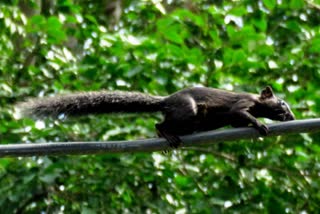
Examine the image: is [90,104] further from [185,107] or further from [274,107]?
[274,107]

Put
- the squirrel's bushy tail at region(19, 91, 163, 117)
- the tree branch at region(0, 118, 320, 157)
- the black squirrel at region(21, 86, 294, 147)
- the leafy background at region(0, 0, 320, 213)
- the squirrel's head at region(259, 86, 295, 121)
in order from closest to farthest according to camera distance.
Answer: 1. the tree branch at region(0, 118, 320, 157)
2. the squirrel's bushy tail at region(19, 91, 163, 117)
3. the black squirrel at region(21, 86, 294, 147)
4. the squirrel's head at region(259, 86, 295, 121)
5. the leafy background at region(0, 0, 320, 213)

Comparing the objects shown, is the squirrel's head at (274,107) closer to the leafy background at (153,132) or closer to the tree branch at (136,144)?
the leafy background at (153,132)

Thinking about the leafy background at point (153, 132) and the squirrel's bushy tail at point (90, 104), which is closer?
the squirrel's bushy tail at point (90, 104)

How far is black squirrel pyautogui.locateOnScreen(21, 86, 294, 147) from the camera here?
15.4 feet

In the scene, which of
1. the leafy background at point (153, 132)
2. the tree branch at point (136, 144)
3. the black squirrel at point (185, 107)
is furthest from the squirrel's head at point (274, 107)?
the tree branch at point (136, 144)

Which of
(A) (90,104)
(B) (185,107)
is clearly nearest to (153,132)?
(B) (185,107)

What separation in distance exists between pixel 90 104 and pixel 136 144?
1.15 meters

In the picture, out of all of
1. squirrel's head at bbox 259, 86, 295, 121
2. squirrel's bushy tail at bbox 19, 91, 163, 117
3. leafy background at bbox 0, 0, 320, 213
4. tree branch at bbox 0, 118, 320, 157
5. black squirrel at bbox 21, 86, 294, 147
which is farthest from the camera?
leafy background at bbox 0, 0, 320, 213

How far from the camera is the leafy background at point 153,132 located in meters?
5.86

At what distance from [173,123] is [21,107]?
102 cm

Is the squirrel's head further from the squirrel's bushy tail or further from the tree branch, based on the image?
the tree branch

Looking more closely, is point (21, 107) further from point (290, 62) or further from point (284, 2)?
point (284, 2)

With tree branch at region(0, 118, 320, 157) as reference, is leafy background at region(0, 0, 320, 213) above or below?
below

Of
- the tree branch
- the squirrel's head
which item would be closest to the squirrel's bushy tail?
the squirrel's head
